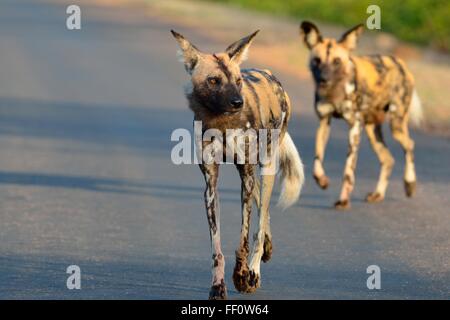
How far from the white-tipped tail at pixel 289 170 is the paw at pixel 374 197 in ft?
7.52

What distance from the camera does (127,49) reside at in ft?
82.7

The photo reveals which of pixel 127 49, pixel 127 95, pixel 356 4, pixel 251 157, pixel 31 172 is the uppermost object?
pixel 356 4

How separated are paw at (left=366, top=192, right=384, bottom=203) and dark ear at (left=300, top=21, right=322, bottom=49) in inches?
58.7

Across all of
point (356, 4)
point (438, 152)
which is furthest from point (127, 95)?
point (356, 4)

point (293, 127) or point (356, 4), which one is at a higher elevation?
point (356, 4)

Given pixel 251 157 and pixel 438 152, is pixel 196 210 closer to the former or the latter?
pixel 251 157

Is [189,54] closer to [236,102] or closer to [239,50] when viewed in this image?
[239,50]

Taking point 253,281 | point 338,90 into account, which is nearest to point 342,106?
point 338,90

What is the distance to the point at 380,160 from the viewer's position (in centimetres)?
1141

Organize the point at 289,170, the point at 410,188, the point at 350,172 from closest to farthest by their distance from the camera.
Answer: the point at 289,170 → the point at 350,172 → the point at 410,188

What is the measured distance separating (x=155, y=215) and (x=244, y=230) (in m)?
2.49

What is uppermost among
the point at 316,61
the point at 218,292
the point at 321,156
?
the point at 316,61

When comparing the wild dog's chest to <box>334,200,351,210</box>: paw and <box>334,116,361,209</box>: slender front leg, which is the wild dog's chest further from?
<box>334,200,351,210</box>: paw
